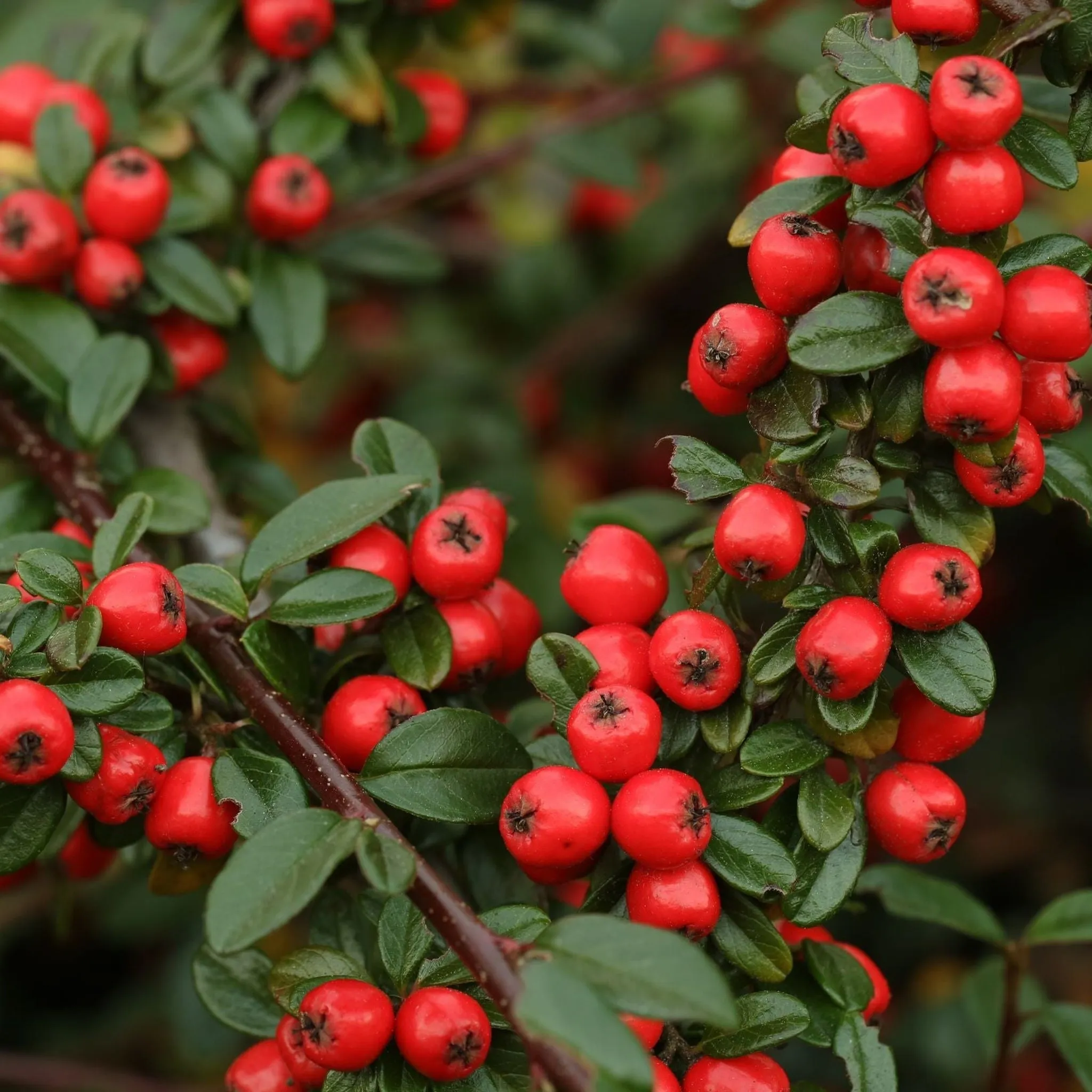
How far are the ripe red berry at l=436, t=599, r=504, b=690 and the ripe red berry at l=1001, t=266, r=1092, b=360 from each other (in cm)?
79

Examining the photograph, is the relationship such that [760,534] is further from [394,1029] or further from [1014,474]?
[394,1029]

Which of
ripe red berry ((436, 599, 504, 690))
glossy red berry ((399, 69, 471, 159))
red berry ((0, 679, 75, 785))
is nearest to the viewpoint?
red berry ((0, 679, 75, 785))

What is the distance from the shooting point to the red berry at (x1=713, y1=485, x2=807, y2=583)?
1.44 m

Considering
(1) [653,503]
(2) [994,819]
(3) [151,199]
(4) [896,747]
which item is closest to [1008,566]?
(2) [994,819]

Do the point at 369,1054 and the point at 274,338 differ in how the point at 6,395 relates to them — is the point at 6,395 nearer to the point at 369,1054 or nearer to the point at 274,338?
the point at 274,338

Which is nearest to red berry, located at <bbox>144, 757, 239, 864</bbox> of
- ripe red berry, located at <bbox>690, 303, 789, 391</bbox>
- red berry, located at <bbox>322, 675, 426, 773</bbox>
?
red berry, located at <bbox>322, 675, 426, 773</bbox>

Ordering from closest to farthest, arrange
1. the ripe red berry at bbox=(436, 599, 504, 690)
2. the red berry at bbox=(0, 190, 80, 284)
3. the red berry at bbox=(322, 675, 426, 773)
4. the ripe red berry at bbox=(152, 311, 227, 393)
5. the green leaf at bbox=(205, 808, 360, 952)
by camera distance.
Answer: the green leaf at bbox=(205, 808, 360, 952)
the red berry at bbox=(322, 675, 426, 773)
the ripe red berry at bbox=(436, 599, 504, 690)
the red berry at bbox=(0, 190, 80, 284)
the ripe red berry at bbox=(152, 311, 227, 393)

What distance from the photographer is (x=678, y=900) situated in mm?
1449

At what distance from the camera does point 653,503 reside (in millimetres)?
2797

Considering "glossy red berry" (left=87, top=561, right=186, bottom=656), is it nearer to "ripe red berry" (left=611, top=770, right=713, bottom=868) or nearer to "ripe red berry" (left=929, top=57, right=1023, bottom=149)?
"ripe red berry" (left=611, top=770, right=713, bottom=868)

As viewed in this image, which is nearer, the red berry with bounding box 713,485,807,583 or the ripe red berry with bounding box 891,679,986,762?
the red berry with bounding box 713,485,807,583

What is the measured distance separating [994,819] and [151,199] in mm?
2728

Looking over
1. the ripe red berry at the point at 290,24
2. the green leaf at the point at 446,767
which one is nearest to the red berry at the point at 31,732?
the green leaf at the point at 446,767

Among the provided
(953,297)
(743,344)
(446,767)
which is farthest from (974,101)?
(446,767)
